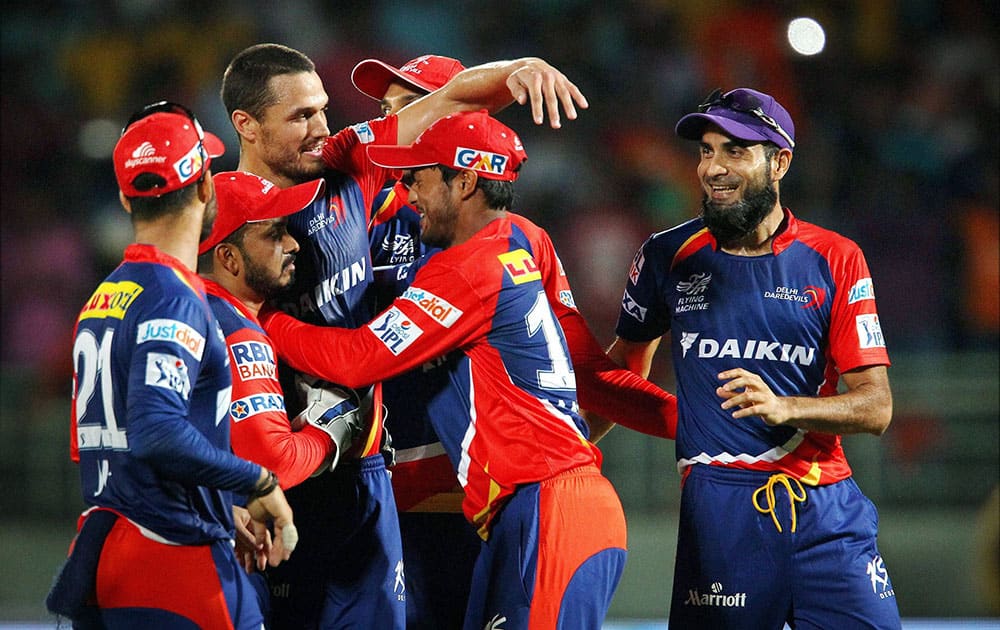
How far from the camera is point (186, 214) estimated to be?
9.88 ft

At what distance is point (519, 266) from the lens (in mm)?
3723

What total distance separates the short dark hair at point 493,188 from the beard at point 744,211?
70 cm

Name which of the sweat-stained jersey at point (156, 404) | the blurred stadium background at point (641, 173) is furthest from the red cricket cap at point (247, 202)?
the blurred stadium background at point (641, 173)

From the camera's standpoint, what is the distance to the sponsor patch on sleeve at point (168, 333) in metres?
2.78

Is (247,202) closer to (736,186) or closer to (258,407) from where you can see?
(258,407)

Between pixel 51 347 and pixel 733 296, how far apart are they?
19.8 ft

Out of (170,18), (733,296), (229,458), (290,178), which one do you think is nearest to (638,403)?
(733,296)

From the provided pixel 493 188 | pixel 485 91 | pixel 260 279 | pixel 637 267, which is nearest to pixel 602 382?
pixel 637 267

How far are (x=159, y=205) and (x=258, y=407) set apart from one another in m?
0.68

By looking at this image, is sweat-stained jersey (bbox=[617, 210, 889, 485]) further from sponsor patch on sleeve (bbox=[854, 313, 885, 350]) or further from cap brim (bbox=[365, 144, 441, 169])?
cap brim (bbox=[365, 144, 441, 169])

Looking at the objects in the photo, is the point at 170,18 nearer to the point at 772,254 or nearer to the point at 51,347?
the point at 51,347

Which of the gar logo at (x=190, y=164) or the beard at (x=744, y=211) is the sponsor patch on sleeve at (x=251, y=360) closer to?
the gar logo at (x=190, y=164)

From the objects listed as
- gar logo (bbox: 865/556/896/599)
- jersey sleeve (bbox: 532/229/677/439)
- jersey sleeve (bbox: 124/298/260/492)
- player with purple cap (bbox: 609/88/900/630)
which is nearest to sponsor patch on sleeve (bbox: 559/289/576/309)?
jersey sleeve (bbox: 532/229/677/439)

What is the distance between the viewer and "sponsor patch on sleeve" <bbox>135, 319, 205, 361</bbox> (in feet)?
9.12
